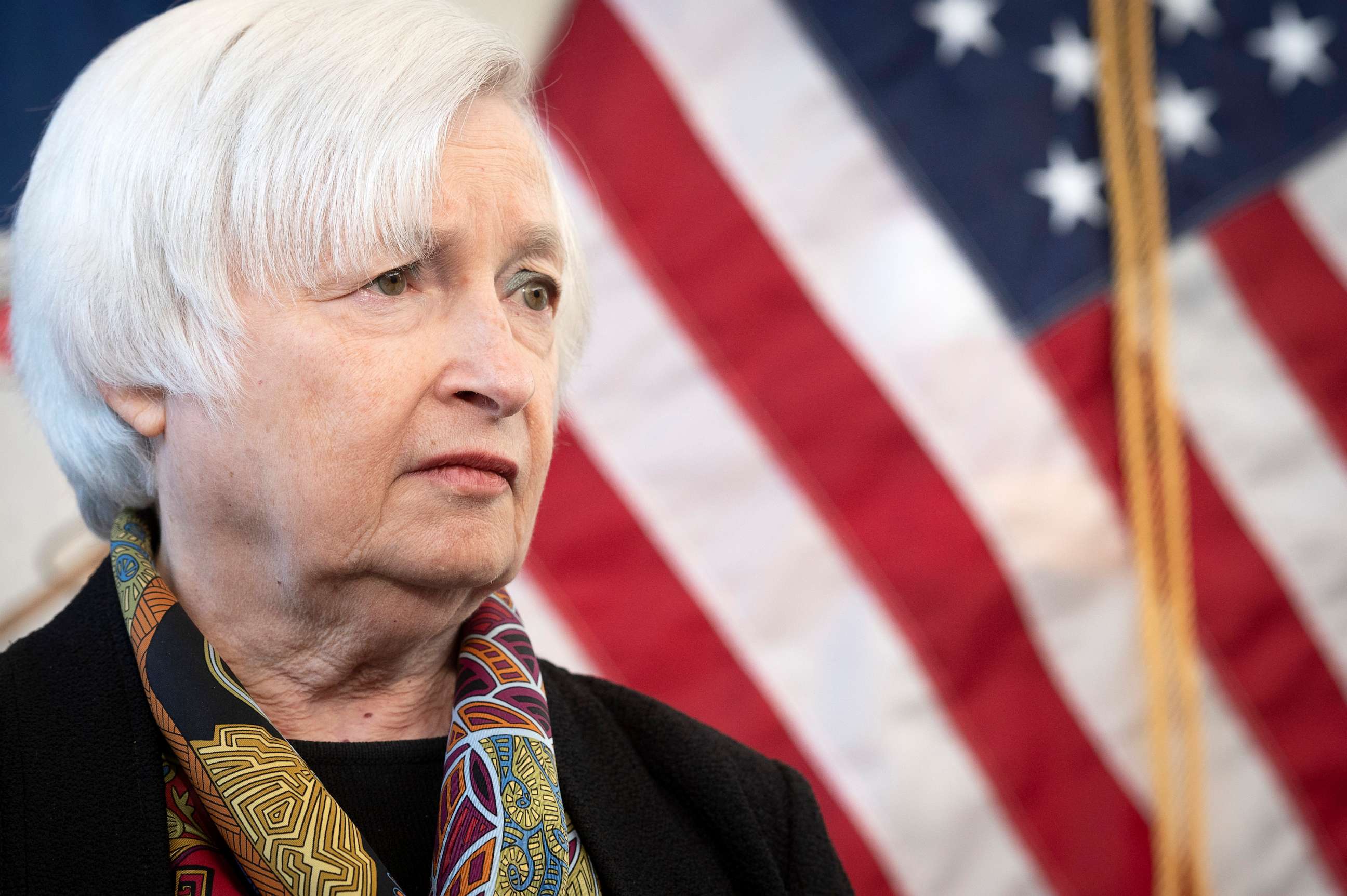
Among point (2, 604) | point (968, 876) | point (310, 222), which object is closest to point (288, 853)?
point (310, 222)

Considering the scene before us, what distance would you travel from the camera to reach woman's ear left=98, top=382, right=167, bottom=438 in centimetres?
93

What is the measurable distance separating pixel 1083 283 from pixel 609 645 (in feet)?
3.43

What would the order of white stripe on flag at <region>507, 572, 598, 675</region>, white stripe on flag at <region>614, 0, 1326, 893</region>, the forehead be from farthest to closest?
white stripe on flag at <region>614, 0, 1326, 893</region>, white stripe on flag at <region>507, 572, 598, 675</region>, the forehead

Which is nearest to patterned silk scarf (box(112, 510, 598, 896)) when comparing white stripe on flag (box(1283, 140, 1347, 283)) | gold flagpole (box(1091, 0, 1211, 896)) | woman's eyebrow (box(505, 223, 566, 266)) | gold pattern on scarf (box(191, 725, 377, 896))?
gold pattern on scarf (box(191, 725, 377, 896))

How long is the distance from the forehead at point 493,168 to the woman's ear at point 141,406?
0.28 m

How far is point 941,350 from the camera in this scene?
200 centimetres

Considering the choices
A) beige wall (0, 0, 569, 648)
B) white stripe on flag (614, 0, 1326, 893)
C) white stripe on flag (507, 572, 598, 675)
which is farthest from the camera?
white stripe on flag (614, 0, 1326, 893)

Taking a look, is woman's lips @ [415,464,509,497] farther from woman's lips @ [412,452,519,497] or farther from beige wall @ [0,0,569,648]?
beige wall @ [0,0,569,648]

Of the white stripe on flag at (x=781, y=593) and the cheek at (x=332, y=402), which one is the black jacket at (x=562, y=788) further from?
the white stripe on flag at (x=781, y=593)

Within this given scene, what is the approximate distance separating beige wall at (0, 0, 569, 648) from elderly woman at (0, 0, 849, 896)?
67 cm

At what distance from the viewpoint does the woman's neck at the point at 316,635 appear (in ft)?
3.04

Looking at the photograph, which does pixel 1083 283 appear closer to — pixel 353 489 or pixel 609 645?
pixel 609 645

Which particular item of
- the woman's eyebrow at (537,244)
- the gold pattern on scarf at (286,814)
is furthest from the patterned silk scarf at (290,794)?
the woman's eyebrow at (537,244)

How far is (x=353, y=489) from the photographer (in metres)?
0.87
